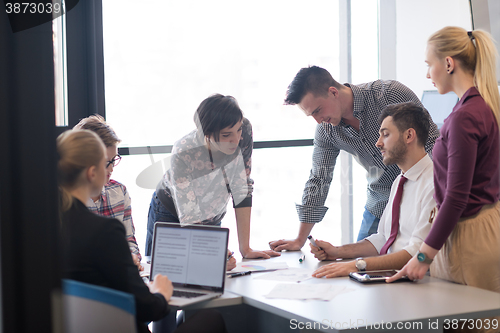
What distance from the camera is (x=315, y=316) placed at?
1.35m

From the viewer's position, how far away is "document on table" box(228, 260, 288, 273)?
76.5 inches

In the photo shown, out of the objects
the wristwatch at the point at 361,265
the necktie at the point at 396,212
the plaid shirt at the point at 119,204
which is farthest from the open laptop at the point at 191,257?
the necktie at the point at 396,212

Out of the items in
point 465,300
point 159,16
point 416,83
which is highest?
point 159,16

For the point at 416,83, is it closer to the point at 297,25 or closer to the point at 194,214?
the point at 297,25

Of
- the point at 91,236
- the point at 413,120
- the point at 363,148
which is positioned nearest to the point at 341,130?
the point at 363,148

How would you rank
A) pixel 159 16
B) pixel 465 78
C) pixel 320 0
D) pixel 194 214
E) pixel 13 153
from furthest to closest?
pixel 320 0
pixel 159 16
pixel 194 214
pixel 465 78
pixel 13 153

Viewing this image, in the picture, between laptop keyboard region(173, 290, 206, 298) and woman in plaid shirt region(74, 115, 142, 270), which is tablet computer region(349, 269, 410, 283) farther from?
woman in plaid shirt region(74, 115, 142, 270)

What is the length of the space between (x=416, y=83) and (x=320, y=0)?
109 cm

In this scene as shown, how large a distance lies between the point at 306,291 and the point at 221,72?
2111 mm

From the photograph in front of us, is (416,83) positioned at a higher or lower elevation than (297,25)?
lower

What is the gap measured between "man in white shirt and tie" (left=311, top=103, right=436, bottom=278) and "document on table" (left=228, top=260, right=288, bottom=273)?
178 millimetres

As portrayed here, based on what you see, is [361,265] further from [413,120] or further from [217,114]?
[217,114]

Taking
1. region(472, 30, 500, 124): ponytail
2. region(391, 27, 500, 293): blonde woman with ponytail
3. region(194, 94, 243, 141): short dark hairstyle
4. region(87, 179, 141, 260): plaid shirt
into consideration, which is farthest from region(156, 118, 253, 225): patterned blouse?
region(472, 30, 500, 124): ponytail

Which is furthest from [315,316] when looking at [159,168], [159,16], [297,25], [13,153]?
[297,25]
